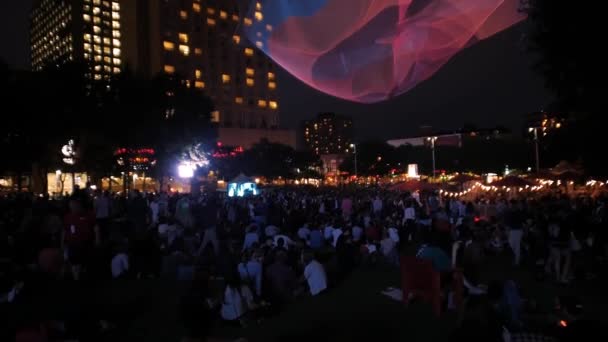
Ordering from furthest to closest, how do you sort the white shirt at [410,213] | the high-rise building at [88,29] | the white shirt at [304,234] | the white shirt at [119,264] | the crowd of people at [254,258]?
the high-rise building at [88,29] < the white shirt at [410,213] < the white shirt at [304,234] < the white shirt at [119,264] < the crowd of people at [254,258]

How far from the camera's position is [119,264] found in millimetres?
11742

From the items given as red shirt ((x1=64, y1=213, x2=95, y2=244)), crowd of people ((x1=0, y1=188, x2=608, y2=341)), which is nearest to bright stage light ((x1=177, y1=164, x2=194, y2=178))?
crowd of people ((x1=0, y1=188, x2=608, y2=341))

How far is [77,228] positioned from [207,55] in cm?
11042

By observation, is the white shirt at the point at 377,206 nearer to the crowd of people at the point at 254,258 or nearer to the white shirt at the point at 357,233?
the crowd of people at the point at 254,258

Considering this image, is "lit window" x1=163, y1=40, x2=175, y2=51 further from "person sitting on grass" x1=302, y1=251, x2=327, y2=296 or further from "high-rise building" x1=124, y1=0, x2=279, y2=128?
"person sitting on grass" x1=302, y1=251, x2=327, y2=296

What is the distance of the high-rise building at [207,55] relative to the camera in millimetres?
109312

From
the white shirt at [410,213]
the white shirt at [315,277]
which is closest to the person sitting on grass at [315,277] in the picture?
the white shirt at [315,277]

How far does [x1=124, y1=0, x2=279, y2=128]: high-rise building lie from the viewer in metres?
109

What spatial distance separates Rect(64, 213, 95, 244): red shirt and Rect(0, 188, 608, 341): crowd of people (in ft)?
0.06

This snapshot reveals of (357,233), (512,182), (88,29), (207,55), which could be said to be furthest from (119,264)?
(88,29)

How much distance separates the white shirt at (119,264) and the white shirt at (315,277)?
451 centimetres

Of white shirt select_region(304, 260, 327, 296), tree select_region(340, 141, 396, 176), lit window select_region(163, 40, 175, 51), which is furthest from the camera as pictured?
lit window select_region(163, 40, 175, 51)

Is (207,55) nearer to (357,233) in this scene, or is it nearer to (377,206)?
(377,206)

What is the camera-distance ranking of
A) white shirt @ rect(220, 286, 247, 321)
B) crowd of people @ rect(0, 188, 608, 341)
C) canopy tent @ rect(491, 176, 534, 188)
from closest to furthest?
crowd of people @ rect(0, 188, 608, 341) < white shirt @ rect(220, 286, 247, 321) < canopy tent @ rect(491, 176, 534, 188)
